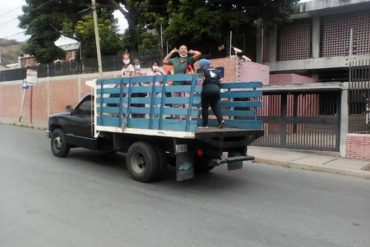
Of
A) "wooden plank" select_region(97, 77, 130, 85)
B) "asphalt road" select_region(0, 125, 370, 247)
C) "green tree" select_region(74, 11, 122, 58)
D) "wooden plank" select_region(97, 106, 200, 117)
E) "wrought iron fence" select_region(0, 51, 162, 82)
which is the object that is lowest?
"asphalt road" select_region(0, 125, 370, 247)

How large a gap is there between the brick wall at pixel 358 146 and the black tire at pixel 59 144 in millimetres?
7668

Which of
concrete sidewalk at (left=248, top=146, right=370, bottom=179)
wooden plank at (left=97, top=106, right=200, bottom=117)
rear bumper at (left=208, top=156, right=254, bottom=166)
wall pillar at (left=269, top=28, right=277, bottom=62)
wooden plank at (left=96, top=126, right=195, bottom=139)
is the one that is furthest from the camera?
wall pillar at (left=269, top=28, right=277, bottom=62)

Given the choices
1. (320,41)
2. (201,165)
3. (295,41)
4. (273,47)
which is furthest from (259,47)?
(201,165)

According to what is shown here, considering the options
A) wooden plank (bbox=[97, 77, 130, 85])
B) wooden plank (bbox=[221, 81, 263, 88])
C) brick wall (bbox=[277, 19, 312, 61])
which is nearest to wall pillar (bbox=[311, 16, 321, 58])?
brick wall (bbox=[277, 19, 312, 61])

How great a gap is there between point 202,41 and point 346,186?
12337 millimetres

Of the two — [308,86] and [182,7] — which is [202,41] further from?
[308,86]

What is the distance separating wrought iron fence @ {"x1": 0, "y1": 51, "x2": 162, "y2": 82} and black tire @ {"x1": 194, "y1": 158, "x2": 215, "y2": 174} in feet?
33.9

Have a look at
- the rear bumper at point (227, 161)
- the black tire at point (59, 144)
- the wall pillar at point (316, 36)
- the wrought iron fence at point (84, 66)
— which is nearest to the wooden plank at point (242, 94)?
the rear bumper at point (227, 161)

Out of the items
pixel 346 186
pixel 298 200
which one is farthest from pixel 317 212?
pixel 346 186

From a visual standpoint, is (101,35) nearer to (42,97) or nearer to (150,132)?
(42,97)

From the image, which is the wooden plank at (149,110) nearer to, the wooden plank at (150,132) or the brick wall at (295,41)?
the wooden plank at (150,132)

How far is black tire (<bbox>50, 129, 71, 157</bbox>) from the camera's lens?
36.6ft

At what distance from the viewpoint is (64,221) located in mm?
5887

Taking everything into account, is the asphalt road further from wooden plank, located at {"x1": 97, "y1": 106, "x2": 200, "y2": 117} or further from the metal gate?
the metal gate
